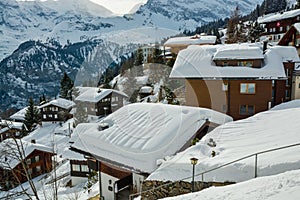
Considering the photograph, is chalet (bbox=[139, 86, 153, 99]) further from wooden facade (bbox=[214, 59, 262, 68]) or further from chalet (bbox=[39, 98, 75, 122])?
wooden facade (bbox=[214, 59, 262, 68])

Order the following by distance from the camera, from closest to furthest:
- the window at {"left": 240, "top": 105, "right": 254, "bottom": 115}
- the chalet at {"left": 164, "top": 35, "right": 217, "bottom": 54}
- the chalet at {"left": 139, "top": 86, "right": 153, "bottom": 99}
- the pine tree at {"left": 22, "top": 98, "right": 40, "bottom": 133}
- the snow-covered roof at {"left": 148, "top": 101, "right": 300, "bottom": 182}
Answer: the snow-covered roof at {"left": 148, "top": 101, "right": 300, "bottom": 182}, the window at {"left": 240, "top": 105, "right": 254, "bottom": 115}, the chalet at {"left": 139, "top": 86, "right": 153, "bottom": 99}, the pine tree at {"left": 22, "top": 98, "right": 40, "bottom": 133}, the chalet at {"left": 164, "top": 35, "right": 217, "bottom": 54}

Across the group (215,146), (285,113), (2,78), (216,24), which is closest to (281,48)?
(285,113)

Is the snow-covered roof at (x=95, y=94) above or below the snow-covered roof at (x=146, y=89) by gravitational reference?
below

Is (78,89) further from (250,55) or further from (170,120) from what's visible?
(170,120)

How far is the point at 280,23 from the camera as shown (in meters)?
44.2

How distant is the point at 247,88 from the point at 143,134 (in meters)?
8.73

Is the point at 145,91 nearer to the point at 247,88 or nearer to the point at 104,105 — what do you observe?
the point at 104,105

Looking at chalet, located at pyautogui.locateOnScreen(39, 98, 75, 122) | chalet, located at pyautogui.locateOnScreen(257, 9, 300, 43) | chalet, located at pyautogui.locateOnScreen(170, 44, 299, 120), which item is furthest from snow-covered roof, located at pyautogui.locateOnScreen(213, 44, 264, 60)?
chalet, located at pyautogui.locateOnScreen(39, 98, 75, 122)

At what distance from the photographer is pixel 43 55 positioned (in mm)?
148125

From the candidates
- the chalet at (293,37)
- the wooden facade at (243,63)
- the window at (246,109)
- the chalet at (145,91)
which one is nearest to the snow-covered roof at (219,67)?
the wooden facade at (243,63)

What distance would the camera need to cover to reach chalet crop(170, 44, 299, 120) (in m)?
15.9

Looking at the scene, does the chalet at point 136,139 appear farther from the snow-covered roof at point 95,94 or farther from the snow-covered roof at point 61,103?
the snow-covered roof at point 61,103

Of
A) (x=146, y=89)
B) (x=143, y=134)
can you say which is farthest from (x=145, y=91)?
(x=143, y=134)

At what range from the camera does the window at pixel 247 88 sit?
52.7 ft
